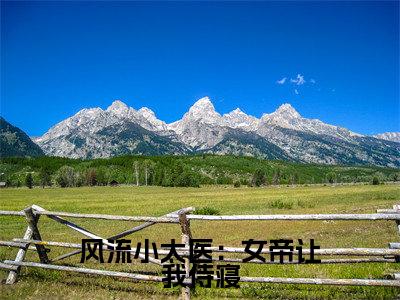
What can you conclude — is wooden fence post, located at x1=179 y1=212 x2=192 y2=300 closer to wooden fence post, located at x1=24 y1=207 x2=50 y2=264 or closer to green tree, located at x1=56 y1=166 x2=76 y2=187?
wooden fence post, located at x1=24 y1=207 x2=50 y2=264

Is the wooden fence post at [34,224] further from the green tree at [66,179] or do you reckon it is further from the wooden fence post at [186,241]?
the green tree at [66,179]

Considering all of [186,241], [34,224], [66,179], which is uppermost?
[34,224]

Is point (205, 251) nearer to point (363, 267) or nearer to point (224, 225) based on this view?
point (363, 267)

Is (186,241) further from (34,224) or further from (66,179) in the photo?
(66,179)

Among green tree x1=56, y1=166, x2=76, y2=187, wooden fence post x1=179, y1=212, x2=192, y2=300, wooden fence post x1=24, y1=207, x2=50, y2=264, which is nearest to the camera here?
wooden fence post x1=179, y1=212, x2=192, y2=300

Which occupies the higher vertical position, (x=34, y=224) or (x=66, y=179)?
(x=34, y=224)

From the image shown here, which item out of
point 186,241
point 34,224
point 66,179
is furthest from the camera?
point 66,179

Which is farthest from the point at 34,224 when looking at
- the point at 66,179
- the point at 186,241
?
the point at 66,179

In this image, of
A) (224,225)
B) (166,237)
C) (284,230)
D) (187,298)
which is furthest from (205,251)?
(224,225)

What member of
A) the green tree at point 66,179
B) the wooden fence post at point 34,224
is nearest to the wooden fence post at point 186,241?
the wooden fence post at point 34,224

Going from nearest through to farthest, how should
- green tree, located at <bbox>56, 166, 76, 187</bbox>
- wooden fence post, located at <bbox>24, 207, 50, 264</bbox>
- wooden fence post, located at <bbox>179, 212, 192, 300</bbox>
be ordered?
wooden fence post, located at <bbox>179, 212, 192, 300</bbox> → wooden fence post, located at <bbox>24, 207, 50, 264</bbox> → green tree, located at <bbox>56, 166, 76, 187</bbox>

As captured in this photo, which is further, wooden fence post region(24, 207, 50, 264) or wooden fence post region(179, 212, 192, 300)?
wooden fence post region(24, 207, 50, 264)

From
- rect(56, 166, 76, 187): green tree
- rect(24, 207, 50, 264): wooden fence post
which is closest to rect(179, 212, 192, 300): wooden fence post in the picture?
rect(24, 207, 50, 264): wooden fence post

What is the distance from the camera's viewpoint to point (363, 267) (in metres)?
12.6
